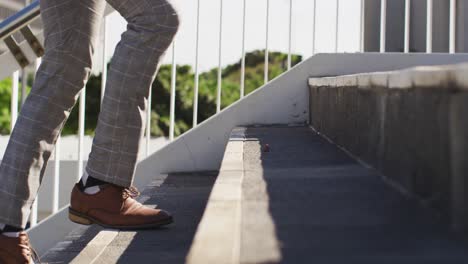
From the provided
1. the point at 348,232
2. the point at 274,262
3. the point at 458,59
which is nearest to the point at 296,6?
the point at 458,59

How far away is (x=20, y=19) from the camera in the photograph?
139 inches

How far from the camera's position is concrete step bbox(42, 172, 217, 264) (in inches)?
94.7

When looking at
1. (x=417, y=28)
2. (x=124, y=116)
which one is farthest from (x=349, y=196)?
(x=417, y=28)

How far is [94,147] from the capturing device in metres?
2.43

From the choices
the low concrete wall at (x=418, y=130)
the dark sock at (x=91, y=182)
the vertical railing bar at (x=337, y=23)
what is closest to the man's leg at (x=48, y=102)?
the dark sock at (x=91, y=182)

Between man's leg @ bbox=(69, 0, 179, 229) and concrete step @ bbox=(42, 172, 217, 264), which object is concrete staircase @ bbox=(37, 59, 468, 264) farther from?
man's leg @ bbox=(69, 0, 179, 229)

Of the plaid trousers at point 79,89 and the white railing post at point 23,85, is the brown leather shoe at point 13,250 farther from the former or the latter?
the white railing post at point 23,85

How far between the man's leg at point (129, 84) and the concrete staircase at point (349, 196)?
224 millimetres

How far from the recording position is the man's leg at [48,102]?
2.30m

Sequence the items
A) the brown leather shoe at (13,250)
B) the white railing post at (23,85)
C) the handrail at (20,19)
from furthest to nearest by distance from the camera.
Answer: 1. the white railing post at (23,85)
2. the handrail at (20,19)
3. the brown leather shoe at (13,250)

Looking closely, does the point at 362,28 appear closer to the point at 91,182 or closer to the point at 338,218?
the point at 91,182

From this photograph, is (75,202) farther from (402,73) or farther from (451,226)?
(451,226)

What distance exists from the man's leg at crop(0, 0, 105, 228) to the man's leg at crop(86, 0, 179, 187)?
0.08 meters

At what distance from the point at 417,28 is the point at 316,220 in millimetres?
4182
